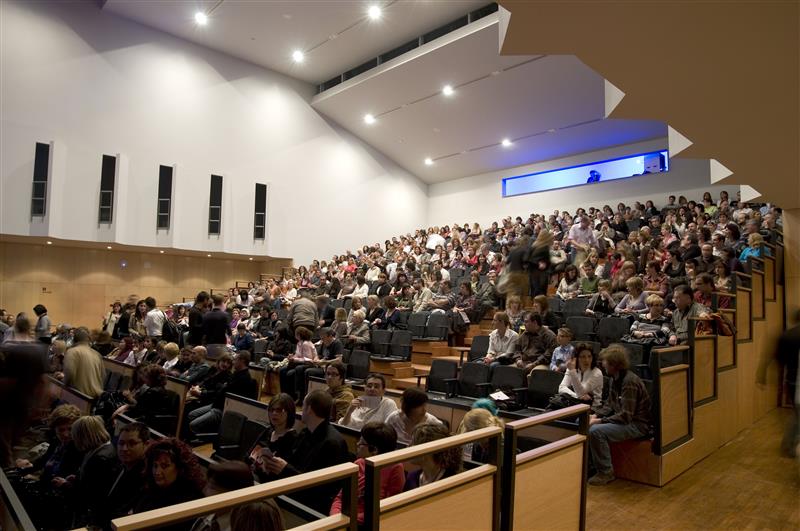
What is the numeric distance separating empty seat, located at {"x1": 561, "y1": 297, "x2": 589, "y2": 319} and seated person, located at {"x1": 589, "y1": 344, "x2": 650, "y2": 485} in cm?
239

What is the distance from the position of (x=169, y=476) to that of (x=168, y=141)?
12.8m

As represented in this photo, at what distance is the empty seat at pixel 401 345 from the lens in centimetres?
689

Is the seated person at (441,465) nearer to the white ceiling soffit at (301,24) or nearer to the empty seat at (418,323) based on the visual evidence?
the empty seat at (418,323)

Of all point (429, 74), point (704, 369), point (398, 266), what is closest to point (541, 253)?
point (704, 369)

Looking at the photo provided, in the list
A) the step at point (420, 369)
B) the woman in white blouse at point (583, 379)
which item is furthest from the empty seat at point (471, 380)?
the step at point (420, 369)

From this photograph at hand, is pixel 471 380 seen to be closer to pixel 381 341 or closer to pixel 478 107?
pixel 381 341

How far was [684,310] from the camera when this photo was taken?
4.91 m

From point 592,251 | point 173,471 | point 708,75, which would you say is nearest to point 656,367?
point 708,75

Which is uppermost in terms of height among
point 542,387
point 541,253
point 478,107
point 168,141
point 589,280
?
point 478,107

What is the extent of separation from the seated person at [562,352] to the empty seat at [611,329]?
2.81 ft

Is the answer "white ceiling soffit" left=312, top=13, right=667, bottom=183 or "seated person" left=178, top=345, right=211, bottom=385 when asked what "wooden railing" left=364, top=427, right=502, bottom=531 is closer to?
"seated person" left=178, top=345, right=211, bottom=385

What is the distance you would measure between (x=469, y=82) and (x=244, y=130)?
6.57 m

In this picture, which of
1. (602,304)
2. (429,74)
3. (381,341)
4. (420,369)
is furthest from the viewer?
(429,74)

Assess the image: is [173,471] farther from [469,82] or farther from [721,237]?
[469,82]
